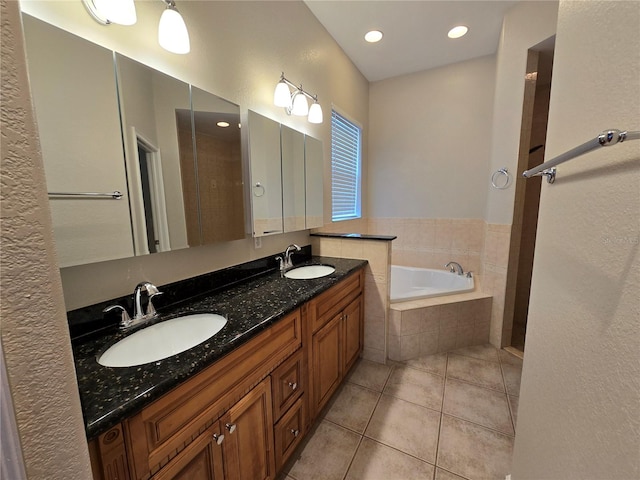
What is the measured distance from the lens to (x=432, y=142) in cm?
299

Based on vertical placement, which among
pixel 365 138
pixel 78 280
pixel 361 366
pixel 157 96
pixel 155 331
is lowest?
pixel 361 366

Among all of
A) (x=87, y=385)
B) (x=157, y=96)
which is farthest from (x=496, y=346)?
(x=157, y=96)

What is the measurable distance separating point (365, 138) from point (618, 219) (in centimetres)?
300

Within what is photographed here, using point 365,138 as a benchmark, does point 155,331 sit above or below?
below

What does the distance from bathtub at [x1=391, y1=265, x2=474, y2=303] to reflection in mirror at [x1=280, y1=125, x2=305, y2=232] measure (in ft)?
4.92

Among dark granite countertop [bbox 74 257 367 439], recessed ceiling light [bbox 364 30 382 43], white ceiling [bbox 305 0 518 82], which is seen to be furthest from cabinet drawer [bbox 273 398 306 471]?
recessed ceiling light [bbox 364 30 382 43]

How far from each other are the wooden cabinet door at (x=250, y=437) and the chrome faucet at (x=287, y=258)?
2.95ft

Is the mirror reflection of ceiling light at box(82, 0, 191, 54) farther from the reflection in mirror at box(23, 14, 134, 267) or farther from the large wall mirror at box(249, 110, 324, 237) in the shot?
the large wall mirror at box(249, 110, 324, 237)

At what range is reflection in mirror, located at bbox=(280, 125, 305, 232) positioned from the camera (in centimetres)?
188

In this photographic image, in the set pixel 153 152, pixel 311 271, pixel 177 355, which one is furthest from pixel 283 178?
pixel 177 355

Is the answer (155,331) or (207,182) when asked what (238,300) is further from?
(207,182)

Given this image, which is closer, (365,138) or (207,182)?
(207,182)

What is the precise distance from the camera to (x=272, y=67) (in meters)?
1.75

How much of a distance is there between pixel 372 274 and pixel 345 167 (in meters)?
1.36
